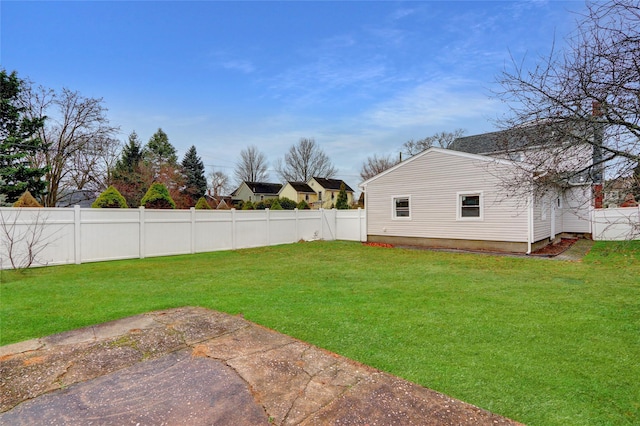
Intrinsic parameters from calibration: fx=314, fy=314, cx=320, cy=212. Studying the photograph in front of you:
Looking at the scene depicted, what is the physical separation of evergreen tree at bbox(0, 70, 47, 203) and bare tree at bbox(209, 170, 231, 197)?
2478 cm

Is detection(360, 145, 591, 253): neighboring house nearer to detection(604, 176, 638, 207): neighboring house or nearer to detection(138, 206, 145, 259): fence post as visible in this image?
detection(604, 176, 638, 207): neighboring house

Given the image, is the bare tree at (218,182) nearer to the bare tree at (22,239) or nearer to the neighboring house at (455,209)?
the neighboring house at (455,209)

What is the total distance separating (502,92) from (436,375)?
3.91 metres

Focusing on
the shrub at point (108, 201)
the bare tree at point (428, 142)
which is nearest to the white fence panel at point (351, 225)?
the shrub at point (108, 201)

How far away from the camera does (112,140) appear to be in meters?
21.1

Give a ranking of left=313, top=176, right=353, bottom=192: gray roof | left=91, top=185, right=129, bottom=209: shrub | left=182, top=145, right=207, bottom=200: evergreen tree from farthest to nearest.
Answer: left=313, top=176, right=353, bottom=192: gray roof < left=182, top=145, right=207, bottom=200: evergreen tree < left=91, top=185, right=129, bottom=209: shrub

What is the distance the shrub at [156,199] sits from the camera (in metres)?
12.6

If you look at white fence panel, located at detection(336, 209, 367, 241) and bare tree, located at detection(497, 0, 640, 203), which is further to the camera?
white fence panel, located at detection(336, 209, 367, 241)

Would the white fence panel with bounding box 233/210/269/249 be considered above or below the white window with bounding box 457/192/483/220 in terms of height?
below

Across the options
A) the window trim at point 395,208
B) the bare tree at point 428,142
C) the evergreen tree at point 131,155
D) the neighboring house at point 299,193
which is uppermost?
the bare tree at point 428,142

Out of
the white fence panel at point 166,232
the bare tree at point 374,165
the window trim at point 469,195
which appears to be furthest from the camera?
the bare tree at point 374,165

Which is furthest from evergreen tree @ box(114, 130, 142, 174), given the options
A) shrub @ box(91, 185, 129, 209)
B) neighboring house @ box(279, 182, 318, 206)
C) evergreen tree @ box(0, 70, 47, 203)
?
shrub @ box(91, 185, 129, 209)

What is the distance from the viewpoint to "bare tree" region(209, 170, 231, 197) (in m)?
42.0

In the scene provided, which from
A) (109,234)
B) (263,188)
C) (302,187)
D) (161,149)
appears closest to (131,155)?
(161,149)
